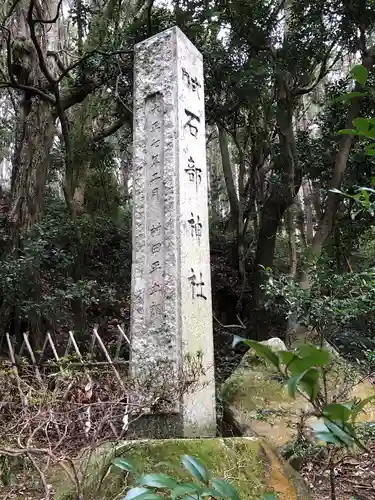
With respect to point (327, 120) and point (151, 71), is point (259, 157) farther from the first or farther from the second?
point (151, 71)

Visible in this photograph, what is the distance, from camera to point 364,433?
3.25 metres

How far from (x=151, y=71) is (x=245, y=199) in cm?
628

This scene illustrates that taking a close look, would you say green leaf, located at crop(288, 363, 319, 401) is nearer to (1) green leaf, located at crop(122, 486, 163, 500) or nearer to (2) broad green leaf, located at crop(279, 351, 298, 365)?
(2) broad green leaf, located at crop(279, 351, 298, 365)

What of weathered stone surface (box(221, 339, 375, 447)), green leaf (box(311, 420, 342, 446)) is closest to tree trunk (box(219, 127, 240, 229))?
weathered stone surface (box(221, 339, 375, 447))

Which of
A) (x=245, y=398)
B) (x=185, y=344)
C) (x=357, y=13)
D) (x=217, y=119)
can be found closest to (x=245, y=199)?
(x=217, y=119)

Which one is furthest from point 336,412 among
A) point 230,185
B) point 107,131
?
point 107,131

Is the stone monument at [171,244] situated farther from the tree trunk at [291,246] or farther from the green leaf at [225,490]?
the tree trunk at [291,246]

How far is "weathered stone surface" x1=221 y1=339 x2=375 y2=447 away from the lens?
420 cm

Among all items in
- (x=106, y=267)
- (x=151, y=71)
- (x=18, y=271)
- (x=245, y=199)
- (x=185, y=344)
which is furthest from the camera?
(x=245, y=199)

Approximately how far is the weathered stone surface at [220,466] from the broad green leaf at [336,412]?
196cm

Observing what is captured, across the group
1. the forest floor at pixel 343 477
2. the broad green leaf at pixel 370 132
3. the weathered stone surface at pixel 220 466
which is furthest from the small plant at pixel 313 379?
the forest floor at pixel 343 477

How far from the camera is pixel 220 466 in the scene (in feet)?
8.59

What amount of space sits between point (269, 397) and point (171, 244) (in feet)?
7.04

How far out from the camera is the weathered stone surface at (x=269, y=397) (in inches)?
165
